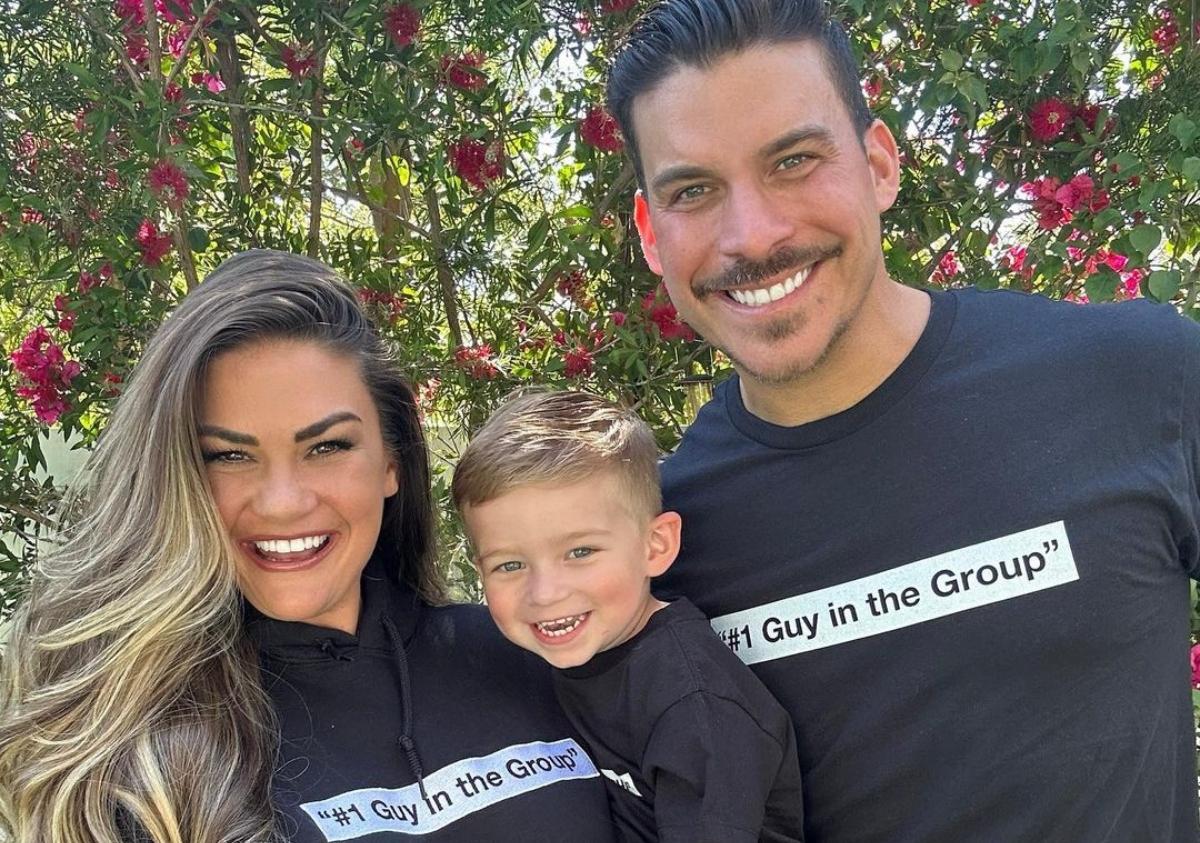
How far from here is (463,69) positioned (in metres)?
2.85

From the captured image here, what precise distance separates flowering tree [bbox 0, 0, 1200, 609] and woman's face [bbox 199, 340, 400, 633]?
992mm

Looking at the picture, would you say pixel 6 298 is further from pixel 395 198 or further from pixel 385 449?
pixel 385 449

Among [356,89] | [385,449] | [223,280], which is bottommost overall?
[385,449]

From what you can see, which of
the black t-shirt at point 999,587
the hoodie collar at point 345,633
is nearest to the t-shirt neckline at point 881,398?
the black t-shirt at point 999,587

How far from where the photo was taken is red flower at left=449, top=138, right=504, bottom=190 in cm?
298

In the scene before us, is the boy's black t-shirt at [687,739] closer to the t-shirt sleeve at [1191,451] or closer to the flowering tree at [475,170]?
the t-shirt sleeve at [1191,451]

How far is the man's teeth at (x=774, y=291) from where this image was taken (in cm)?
178

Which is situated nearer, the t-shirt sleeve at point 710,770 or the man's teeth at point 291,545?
the t-shirt sleeve at point 710,770

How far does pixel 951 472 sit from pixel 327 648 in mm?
1145

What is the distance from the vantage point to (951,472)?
66.5 inches

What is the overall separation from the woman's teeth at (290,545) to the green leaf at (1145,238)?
6.75ft

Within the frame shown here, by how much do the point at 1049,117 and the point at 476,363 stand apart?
178 cm

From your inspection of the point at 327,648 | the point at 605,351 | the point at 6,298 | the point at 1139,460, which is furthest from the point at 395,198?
the point at 1139,460

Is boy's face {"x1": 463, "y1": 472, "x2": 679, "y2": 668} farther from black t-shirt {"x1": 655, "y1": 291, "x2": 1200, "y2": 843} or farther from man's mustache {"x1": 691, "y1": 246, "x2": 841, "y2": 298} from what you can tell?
man's mustache {"x1": 691, "y1": 246, "x2": 841, "y2": 298}
